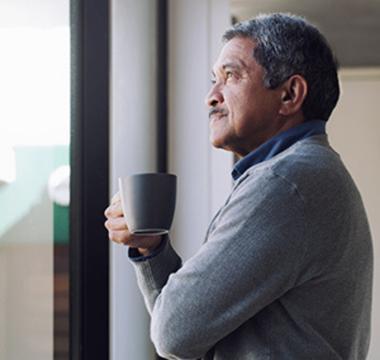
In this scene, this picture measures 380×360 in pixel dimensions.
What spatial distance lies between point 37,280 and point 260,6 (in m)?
1.36

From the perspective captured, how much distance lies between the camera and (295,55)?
0.97 metres

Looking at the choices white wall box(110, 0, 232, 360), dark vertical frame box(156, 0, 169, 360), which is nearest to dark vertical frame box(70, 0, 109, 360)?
white wall box(110, 0, 232, 360)

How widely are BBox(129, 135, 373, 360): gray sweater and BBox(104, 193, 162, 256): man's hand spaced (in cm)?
11

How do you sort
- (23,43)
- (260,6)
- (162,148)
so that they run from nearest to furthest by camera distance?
(23,43), (162,148), (260,6)

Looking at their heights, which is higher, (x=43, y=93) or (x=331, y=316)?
(x=43, y=93)

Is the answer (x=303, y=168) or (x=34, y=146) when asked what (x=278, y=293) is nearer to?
(x=303, y=168)

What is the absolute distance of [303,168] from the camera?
2.83ft

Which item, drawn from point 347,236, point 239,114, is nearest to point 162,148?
point 239,114

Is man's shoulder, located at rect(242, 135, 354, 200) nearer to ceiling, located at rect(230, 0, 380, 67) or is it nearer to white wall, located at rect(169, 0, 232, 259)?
white wall, located at rect(169, 0, 232, 259)

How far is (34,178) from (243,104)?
1.91 feet

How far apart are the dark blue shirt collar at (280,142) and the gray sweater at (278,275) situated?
0.03 metres

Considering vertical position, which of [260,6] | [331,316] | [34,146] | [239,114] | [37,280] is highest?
[260,6]

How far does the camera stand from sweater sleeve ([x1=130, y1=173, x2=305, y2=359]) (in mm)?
816

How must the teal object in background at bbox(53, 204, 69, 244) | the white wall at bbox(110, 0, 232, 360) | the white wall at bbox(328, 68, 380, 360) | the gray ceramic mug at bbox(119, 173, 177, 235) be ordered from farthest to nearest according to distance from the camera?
the white wall at bbox(328, 68, 380, 360), the white wall at bbox(110, 0, 232, 360), the teal object in background at bbox(53, 204, 69, 244), the gray ceramic mug at bbox(119, 173, 177, 235)
